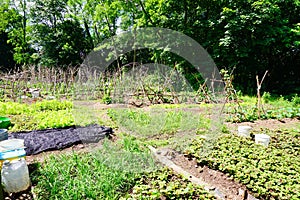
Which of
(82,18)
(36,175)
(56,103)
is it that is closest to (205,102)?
(56,103)

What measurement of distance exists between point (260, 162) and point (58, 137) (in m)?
3.08

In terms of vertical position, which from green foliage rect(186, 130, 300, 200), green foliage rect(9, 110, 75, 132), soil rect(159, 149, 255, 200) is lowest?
soil rect(159, 149, 255, 200)

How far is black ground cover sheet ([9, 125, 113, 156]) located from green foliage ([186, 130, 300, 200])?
1.61 metres

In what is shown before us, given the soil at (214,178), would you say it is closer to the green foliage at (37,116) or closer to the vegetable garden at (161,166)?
the vegetable garden at (161,166)

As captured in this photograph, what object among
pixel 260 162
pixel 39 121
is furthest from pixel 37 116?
pixel 260 162

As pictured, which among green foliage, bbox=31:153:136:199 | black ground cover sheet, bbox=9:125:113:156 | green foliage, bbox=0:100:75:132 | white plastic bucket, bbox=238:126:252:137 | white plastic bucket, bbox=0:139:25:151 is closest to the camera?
green foliage, bbox=31:153:136:199

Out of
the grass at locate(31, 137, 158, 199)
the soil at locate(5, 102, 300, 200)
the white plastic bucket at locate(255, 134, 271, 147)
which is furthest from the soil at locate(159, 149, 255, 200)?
the white plastic bucket at locate(255, 134, 271, 147)

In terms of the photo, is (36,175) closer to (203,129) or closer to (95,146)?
(95,146)

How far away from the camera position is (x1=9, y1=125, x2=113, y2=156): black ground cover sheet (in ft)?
10.8

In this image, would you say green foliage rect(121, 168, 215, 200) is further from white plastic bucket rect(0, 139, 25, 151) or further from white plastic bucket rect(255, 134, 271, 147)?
white plastic bucket rect(255, 134, 271, 147)

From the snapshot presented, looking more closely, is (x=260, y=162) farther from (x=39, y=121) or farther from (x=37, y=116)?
(x=37, y=116)

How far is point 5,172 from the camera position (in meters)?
2.09

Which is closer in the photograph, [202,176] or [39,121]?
[202,176]

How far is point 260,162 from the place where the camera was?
2.72 m
